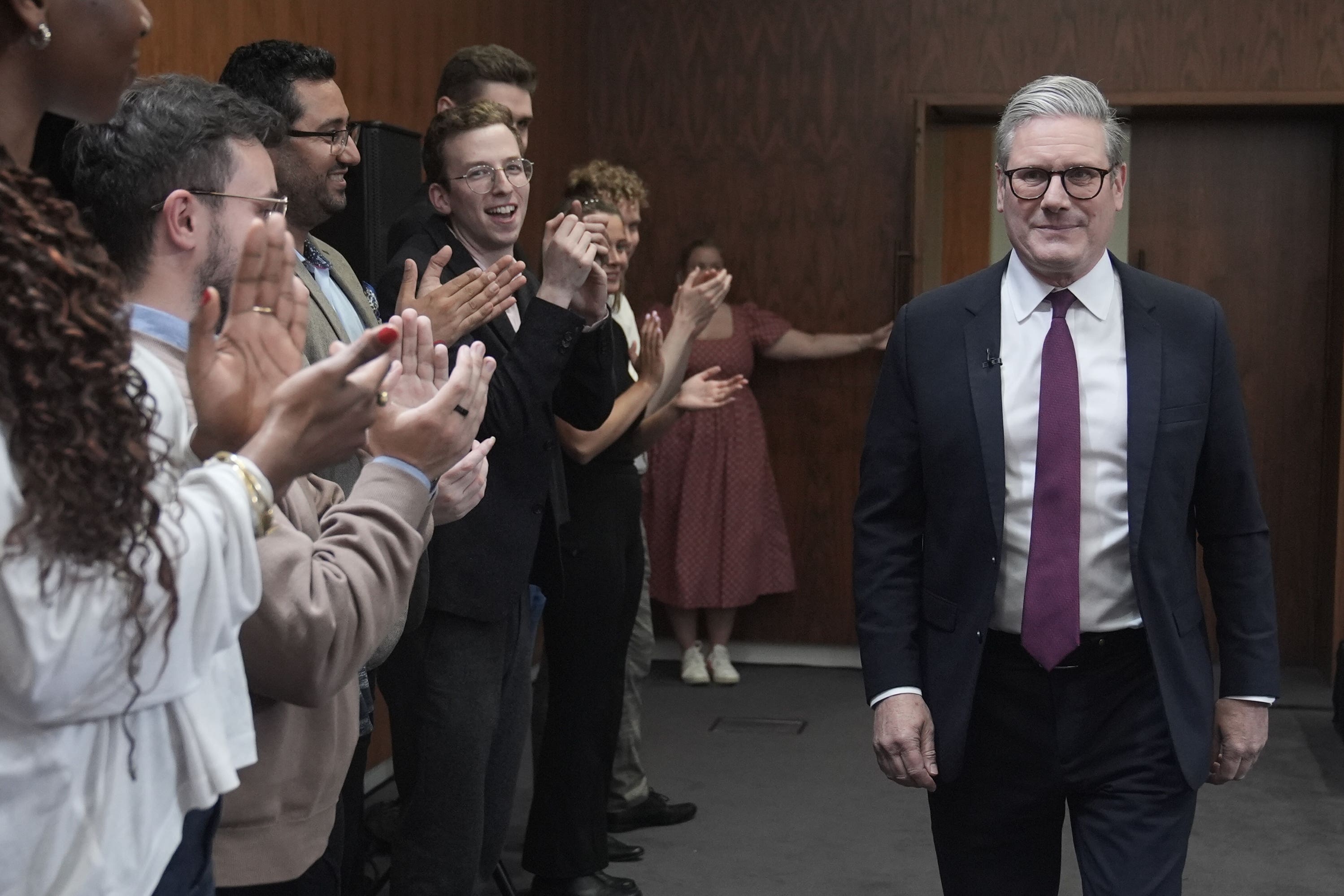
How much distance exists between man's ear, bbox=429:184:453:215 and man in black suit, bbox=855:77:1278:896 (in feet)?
3.45

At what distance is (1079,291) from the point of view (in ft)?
6.46

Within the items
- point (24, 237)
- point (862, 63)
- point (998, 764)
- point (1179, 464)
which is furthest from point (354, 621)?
point (862, 63)

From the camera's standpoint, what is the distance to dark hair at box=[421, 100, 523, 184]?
8.93ft

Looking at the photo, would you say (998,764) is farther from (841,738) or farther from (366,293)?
(841,738)

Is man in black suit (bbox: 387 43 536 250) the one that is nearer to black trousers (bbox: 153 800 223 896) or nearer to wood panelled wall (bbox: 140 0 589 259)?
wood panelled wall (bbox: 140 0 589 259)

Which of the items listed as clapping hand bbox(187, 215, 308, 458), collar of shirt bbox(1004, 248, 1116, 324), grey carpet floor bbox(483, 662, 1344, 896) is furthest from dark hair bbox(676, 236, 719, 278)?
clapping hand bbox(187, 215, 308, 458)

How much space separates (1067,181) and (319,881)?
131 cm

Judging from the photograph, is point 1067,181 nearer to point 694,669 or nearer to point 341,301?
point 341,301

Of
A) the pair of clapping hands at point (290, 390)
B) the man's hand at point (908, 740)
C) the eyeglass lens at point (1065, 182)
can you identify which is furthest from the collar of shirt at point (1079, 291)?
the pair of clapping hands at point (290, 390)

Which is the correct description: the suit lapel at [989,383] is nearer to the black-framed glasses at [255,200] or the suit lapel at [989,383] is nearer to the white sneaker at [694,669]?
the black-framed glasses at [255,200]

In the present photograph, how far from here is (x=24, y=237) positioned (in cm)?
98

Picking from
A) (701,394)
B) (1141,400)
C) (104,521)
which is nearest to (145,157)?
(104,521)

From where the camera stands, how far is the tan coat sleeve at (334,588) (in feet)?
Answer: 4.15

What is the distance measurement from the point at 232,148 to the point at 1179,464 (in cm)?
124
